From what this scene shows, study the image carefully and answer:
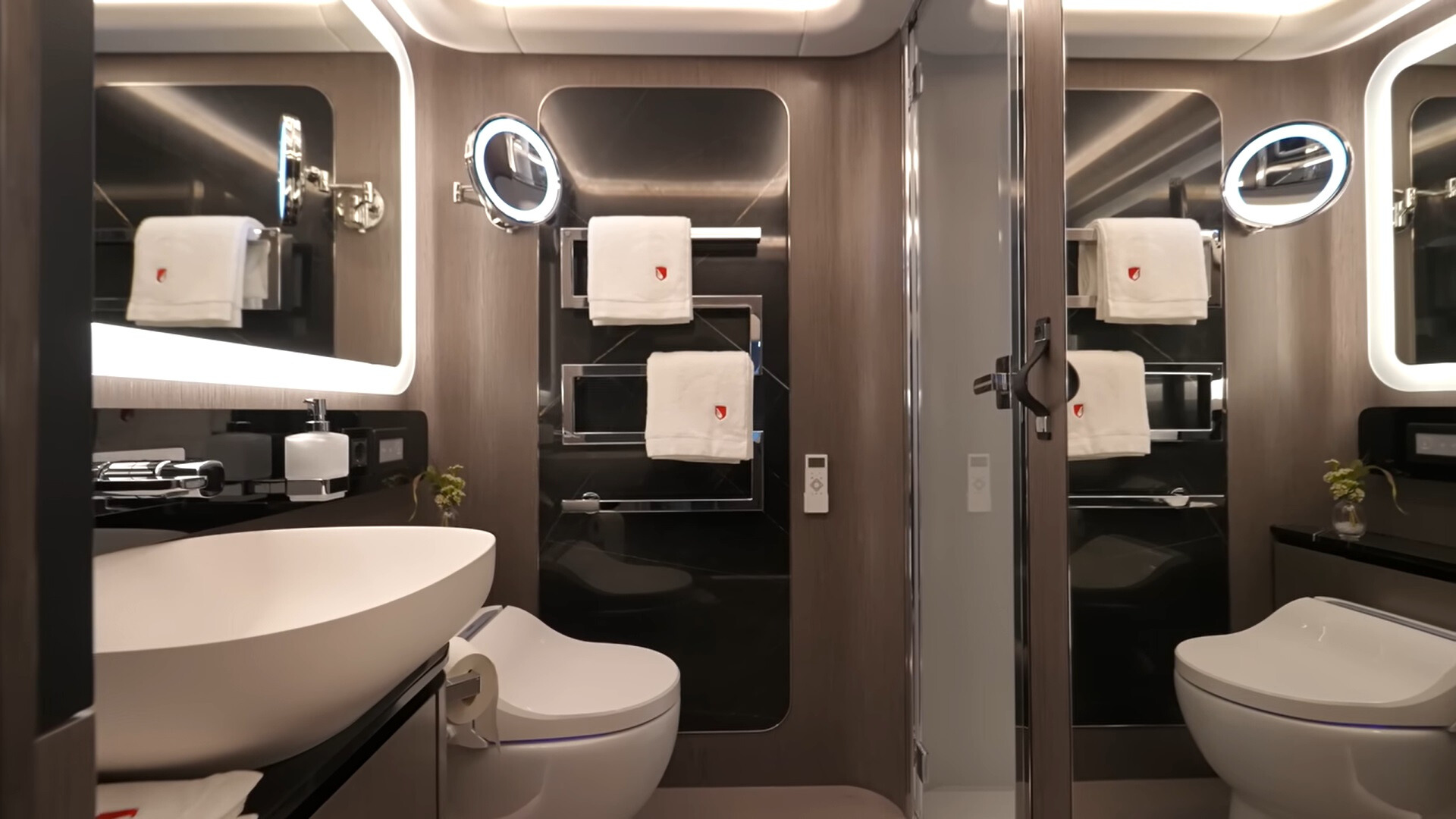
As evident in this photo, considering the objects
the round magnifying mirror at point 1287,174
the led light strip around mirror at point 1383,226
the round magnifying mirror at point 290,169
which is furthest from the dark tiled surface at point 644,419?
the led light strip around mirror at point 1383,226

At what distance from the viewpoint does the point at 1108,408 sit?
2.89 feet

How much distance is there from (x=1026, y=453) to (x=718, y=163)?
1.19m

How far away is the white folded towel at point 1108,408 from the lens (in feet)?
2.67

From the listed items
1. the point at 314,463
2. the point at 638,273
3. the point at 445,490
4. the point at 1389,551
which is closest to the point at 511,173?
the point at 638,273

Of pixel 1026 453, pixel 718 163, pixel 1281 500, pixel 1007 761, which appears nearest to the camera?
pixel 1281 500

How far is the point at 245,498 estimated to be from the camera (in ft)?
3.58

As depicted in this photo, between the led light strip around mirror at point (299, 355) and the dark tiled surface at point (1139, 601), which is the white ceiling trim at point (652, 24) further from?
the dark tiled surface at point (1139, 601)

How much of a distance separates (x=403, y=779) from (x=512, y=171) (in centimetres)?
143

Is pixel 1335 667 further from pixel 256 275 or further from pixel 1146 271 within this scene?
pixel 256 275

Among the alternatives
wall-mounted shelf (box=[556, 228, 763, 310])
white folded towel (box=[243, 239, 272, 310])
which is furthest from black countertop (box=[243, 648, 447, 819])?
wall-mounted shelf (box=[556, 228, 763, 310])

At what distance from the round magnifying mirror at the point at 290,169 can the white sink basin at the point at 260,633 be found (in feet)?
2.38

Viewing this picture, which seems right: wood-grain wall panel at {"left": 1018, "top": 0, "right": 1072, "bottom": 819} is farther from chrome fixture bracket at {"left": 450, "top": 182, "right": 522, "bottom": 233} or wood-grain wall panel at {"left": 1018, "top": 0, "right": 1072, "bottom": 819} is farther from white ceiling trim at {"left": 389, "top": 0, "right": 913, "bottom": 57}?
chrome fixture bracket at {"left": 450, "top": 182, "right": 522, "bottom": 233}

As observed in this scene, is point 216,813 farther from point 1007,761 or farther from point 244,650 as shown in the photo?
point 1007,761

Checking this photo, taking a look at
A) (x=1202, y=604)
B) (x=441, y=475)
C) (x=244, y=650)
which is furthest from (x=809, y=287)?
(x=244, y=650)
